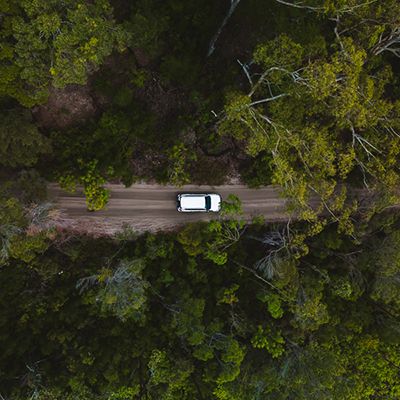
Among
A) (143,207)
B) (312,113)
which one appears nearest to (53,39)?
(143,207)

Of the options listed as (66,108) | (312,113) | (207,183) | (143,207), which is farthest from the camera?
→ (207,183)

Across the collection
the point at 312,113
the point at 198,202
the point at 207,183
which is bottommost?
the point at 198,202

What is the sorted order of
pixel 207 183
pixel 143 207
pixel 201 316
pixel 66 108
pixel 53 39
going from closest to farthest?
pixel 53 39, pixel 201 316, pixel 66 108, pixel 143 207, pixel 207 183

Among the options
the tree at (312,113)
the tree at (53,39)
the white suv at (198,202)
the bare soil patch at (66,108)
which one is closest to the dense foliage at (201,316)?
the white suv at (198,202)

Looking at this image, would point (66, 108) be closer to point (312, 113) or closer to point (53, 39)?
point (53, 39)

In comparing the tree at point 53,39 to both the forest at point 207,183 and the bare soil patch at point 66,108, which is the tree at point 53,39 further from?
the bare soil patch at point 66,108

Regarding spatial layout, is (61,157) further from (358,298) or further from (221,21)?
(358,298)

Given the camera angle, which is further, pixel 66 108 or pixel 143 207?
pixel 143 207

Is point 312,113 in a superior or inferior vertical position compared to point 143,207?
superior
